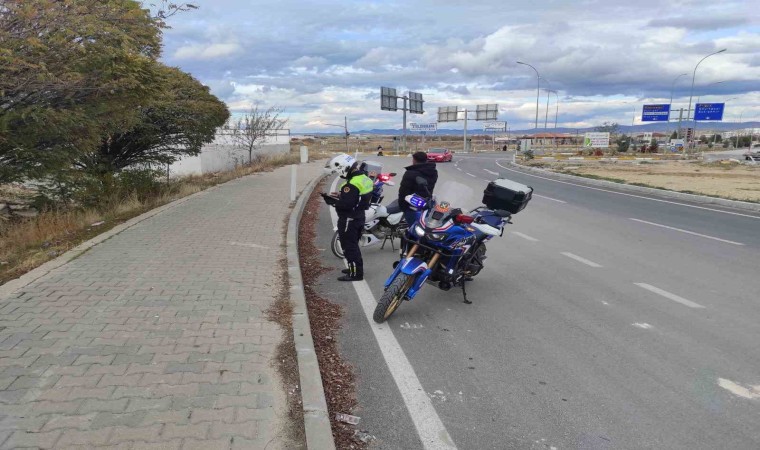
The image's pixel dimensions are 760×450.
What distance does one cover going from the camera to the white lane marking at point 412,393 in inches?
129

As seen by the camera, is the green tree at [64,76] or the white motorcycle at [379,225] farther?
the white motorcycle at [379,225]

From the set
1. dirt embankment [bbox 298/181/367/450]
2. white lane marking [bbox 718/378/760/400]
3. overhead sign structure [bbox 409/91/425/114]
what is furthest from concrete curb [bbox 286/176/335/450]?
overhead sign structure [bbox 409/91/425/114]

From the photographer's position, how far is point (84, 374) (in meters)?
3.66

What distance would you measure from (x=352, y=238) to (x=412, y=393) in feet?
10.1

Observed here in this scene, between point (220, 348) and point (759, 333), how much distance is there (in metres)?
4.90

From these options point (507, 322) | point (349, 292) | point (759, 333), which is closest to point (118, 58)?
point (349, 292)

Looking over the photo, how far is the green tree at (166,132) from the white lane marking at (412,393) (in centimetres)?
1079

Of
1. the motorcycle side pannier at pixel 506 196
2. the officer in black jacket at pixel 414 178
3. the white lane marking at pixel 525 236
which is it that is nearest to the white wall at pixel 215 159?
the white lane marking at pixel 525 236

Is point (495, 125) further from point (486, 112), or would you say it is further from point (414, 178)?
point (414, 178)

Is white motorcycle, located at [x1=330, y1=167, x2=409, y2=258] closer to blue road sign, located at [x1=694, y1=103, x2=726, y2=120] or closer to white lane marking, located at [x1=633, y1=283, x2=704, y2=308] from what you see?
white lane marking, located at [x1=633, y1=283, x2=704, y2=308]

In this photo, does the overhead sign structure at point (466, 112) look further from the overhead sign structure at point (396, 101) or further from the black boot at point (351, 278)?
the black boot at point (351, 278)

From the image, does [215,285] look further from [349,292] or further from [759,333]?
[759,333]

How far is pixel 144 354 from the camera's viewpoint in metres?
4.03

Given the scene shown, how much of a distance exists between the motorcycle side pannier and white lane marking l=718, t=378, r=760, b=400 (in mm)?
2969
